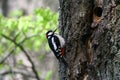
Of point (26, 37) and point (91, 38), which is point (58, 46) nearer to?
point (91, 38)

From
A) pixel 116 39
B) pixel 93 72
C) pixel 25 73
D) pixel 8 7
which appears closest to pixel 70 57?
pixel 93 72

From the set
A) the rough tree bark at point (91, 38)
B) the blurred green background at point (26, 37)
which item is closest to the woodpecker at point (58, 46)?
the rough tree bark at point (91, 38)

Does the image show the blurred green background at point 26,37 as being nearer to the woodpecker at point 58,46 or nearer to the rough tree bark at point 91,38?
the woodpecker at point 58,46

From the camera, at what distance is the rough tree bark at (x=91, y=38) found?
2.95 m

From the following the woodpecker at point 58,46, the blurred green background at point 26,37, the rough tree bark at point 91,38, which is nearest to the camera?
the rough tree bark at point 91,38

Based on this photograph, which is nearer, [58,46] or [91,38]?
[91,38]

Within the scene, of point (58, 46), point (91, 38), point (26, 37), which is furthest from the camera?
point (26, 37)

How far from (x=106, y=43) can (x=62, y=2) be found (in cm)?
73

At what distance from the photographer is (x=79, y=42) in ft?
11.0

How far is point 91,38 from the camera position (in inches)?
128

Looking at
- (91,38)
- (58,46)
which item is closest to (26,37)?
(58,46)

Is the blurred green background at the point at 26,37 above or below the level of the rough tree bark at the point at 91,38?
above

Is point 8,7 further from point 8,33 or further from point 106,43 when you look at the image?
point 106,43

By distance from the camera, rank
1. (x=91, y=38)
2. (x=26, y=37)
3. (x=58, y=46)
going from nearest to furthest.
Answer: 1. (x=91, y=38)
2. (x=58, y=46)
3. (x=26, y=37)
